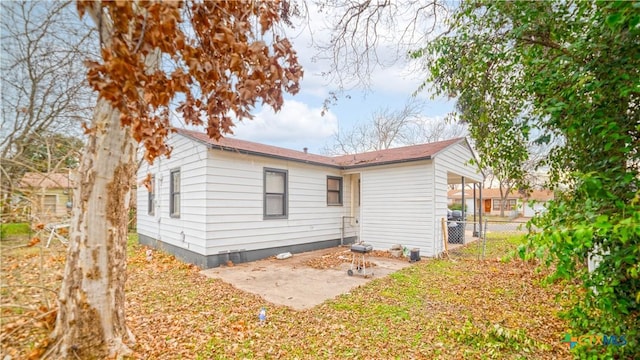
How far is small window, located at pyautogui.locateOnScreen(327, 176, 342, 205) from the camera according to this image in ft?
34.0

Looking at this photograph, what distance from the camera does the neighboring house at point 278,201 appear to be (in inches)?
285

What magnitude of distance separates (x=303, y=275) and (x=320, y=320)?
2.41 metres

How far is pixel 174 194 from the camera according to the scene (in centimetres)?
852

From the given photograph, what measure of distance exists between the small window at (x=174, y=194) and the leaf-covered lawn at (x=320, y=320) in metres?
2.73

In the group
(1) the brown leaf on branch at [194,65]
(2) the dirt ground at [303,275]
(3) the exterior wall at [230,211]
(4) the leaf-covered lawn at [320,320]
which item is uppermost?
(1) the brown leaf on branch at [194,65]

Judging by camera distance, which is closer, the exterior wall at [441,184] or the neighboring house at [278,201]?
the neighboring house at [278,201]

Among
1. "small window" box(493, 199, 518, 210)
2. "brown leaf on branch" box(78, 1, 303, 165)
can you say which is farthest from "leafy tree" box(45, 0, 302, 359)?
"small window" box(493, 199, 518, 210)

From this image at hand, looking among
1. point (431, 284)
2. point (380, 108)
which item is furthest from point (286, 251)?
point (380, 108)

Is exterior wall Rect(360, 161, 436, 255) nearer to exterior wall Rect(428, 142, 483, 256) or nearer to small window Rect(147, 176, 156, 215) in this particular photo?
exterior wall Rect(428, 142, 483, 256)

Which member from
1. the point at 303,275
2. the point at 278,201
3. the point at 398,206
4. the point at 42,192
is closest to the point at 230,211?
the point at 278,201

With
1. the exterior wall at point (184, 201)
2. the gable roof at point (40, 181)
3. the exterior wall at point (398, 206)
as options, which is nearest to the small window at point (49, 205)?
the gable roof at point (40, 181)

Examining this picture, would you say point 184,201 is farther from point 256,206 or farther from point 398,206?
point 398,206

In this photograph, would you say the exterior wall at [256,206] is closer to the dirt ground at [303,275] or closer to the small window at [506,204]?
the dirt ground at [303,275]

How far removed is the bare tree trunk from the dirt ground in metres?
2.51
